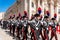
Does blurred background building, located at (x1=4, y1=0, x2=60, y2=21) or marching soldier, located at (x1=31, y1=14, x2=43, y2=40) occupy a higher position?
blurred background building, located at (x1=4, y1=0, x2=60, y2=21)

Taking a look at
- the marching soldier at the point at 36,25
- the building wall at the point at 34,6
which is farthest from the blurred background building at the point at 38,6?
the marching soldier at the point at 36,25

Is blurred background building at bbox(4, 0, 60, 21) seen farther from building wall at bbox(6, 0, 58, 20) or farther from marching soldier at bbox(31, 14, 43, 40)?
marching soldier at bbox(31, 14, 43, 40)

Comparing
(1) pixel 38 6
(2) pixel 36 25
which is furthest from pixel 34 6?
(2) pixel 36 25

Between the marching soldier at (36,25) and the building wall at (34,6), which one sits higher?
the building wall at (34,6)

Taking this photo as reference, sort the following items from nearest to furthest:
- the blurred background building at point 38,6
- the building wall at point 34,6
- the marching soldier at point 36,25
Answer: the marching soldier at point 36,25, the building wall at point 34,6, the blurred background building at point 38,6

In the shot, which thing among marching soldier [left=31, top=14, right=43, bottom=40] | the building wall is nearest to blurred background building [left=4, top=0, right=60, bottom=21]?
the building wall

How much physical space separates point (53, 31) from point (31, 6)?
61.3 meters

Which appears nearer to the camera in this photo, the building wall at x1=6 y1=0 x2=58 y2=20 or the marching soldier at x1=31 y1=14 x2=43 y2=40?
the marching soldier at x1=31 y1=14 x2=43 y2=40

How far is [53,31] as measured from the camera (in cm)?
1684

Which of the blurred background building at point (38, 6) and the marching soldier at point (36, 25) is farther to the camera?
the blurred background building at point (38, 6)

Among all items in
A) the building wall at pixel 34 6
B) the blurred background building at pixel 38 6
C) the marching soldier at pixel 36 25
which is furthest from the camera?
the blurred background building at pixel 38 6

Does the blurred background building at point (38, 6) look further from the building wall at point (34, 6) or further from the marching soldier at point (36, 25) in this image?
the marching soldier at point (36, 25)

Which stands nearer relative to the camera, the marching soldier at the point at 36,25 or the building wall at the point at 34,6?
the marching soldier at the point at 36,25

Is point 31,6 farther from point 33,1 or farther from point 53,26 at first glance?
point 53,26
